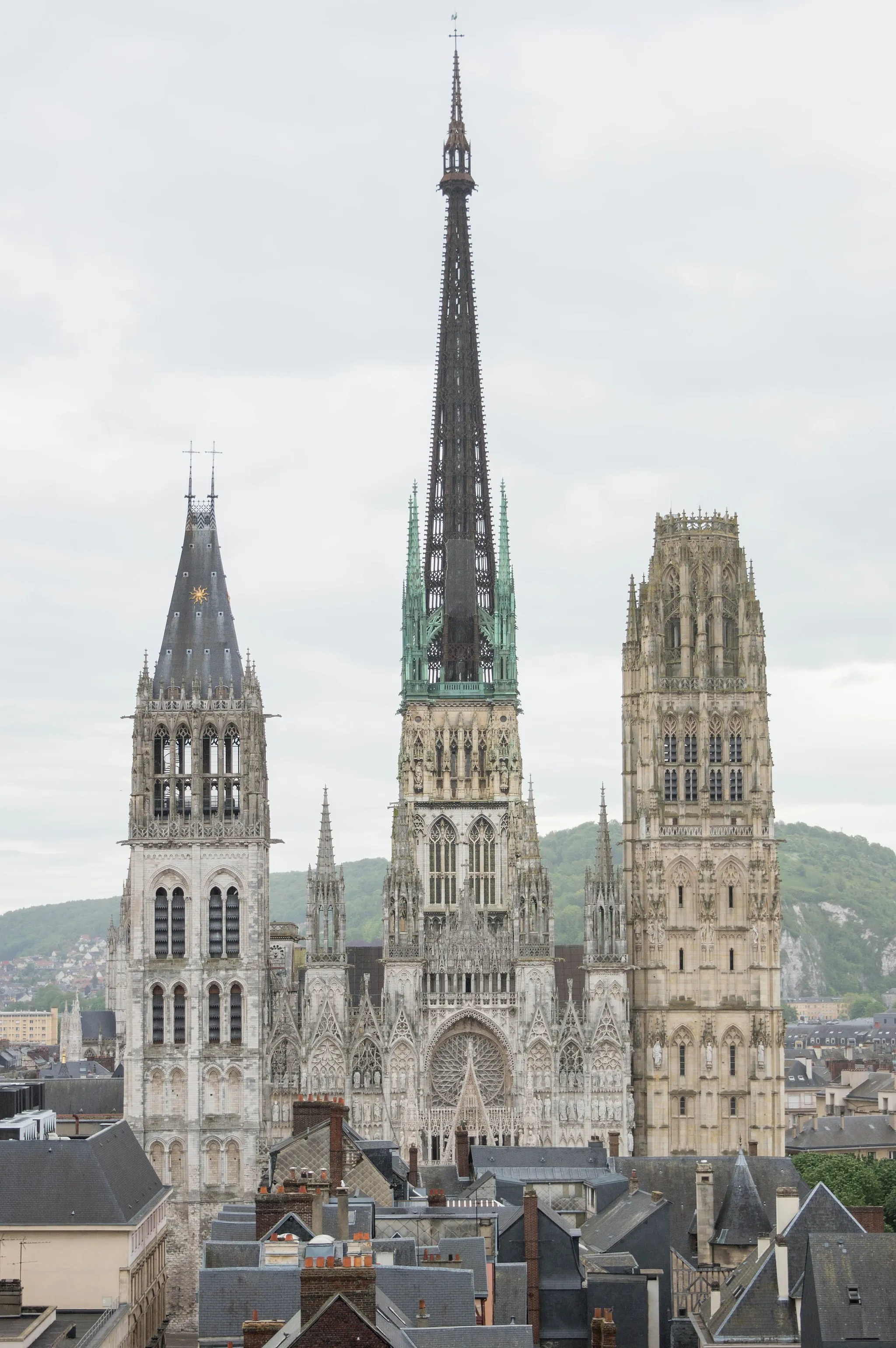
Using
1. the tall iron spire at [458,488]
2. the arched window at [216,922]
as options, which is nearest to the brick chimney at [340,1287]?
the arched window at [216,922]

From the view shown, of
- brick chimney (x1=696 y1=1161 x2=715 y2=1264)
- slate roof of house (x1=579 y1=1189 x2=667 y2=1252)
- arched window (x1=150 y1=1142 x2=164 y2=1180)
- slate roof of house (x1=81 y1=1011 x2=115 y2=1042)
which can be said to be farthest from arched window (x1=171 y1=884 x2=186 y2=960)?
slate roof of house (x1=81 y1=1011 x2=115 y2=1042)

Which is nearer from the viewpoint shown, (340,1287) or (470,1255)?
(340,1287)

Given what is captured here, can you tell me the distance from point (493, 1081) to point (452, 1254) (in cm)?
5639

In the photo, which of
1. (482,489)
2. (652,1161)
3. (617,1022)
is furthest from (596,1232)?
(482,489)

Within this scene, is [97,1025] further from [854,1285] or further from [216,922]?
[854,1285]

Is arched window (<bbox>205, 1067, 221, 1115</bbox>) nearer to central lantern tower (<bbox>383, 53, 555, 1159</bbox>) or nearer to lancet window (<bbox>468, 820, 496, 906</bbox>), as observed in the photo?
central lantern tower (<bbox>383, 53, 555, 1159</bbox>)

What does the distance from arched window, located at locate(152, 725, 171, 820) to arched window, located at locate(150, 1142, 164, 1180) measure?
15.9 metres

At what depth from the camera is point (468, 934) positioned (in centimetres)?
11738

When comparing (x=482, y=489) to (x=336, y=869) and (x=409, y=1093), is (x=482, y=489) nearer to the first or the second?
(x=336, y=869)

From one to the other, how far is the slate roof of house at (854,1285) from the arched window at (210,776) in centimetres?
5637

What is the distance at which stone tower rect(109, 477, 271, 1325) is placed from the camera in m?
111

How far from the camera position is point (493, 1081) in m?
117

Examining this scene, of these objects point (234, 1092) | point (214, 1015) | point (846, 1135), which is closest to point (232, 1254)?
point (234, 1092)

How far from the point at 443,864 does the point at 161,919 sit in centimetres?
1760
